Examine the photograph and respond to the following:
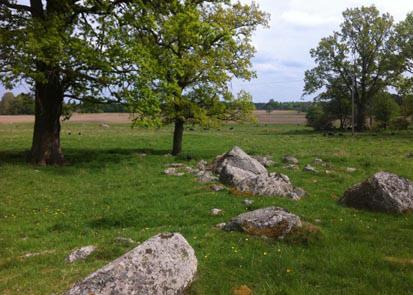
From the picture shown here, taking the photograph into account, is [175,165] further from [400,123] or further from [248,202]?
[400,123]

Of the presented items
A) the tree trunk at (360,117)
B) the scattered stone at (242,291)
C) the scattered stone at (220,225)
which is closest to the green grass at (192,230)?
the scattered stone at (242,291)

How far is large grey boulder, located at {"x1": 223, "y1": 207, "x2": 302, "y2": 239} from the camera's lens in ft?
39.7

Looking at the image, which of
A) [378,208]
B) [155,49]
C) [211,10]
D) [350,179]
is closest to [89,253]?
[378,208]

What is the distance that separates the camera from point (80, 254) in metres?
10.9

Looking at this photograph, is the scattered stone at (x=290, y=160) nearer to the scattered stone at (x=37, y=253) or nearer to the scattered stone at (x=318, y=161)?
the scattered stone at (x=318, y=161)

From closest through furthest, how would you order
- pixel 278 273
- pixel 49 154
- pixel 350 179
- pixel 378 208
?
1. pixel 278 273
2. pixel 378 208
3. pixel 350 179
4. pixel 49 154

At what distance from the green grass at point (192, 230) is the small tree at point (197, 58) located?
6.90 metres

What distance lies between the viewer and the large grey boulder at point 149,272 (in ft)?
24.7

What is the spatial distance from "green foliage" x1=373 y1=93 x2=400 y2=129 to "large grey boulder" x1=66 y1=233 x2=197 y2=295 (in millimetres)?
68082

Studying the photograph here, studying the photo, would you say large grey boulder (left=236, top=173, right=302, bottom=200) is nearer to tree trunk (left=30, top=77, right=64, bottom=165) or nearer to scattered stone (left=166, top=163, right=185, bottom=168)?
scattered stone (left=166, top=163, right=185, bottom=168)

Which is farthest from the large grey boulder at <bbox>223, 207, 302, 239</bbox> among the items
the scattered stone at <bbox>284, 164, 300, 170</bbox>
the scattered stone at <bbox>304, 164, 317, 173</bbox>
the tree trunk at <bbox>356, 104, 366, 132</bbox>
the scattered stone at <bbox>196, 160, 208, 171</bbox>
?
the tree trunk at <bbox>356, 104, 366, 132</bbox>

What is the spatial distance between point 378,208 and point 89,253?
34.1 feet

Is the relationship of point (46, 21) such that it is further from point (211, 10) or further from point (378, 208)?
point (378, 208)

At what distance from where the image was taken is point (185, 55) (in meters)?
32.3
